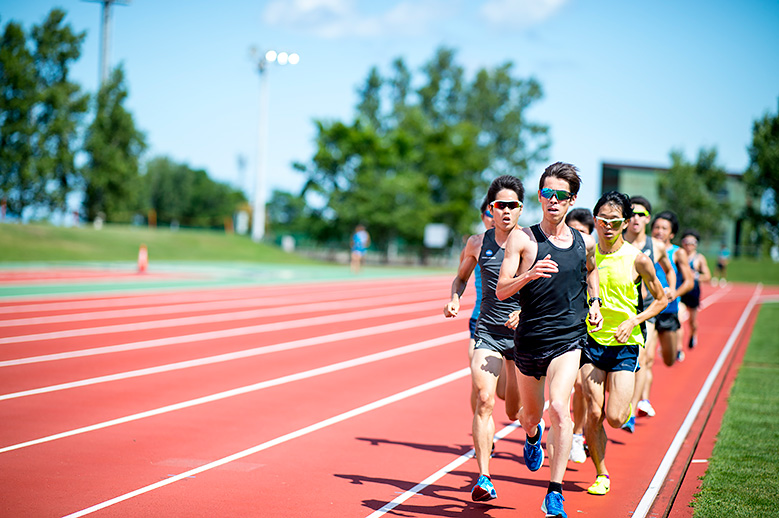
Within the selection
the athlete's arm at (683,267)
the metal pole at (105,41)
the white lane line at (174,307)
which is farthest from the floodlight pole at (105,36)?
the athlete's arm at (683,267)

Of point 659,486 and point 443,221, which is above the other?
point 443,221

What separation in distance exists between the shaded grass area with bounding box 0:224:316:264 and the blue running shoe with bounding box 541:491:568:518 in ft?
101

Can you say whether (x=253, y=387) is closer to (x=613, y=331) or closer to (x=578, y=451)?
(x=578, y=451)

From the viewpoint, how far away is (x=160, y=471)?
5637 mm

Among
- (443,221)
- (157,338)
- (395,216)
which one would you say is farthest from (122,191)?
(157,338)

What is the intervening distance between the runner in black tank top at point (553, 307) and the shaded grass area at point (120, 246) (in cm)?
3055

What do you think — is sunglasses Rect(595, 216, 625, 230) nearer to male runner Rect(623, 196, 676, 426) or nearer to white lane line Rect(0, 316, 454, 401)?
male runner Rect(623, 196, 676, 426)

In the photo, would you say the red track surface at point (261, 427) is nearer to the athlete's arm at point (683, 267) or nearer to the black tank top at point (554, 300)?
the black tank top at point (554, 300)

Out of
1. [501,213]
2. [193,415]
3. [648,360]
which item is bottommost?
[193,415]

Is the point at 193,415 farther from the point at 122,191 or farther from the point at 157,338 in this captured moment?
the point at 122,191

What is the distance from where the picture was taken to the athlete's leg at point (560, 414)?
15.5 ft

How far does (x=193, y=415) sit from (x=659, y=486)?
428cm

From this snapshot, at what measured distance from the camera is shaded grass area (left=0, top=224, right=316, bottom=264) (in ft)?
112

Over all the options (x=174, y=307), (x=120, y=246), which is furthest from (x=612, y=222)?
(x=120, y=246)
